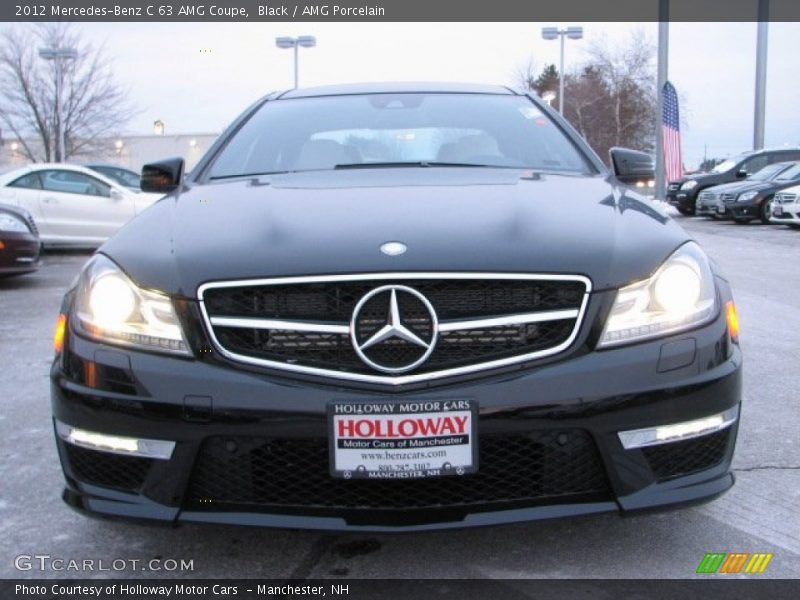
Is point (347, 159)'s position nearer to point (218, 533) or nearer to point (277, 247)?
point (277, 247)

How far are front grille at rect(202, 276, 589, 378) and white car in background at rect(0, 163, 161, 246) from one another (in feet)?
36.5

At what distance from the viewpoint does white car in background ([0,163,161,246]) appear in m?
12.8

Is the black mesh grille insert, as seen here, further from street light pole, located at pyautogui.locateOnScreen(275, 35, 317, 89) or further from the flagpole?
street light pole, located at pyautogui.locateOnScreen(275, 35, 317, 89)

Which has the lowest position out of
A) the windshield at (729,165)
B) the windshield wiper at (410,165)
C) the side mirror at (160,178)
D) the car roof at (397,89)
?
the windshield at (729,165)

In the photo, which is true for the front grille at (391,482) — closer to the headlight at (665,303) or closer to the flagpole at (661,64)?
the headlight at (665,303)

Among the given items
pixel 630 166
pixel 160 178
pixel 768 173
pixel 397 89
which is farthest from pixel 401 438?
pixel 768 173

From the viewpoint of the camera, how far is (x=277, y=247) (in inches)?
94.9

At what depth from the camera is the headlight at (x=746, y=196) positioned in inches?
719

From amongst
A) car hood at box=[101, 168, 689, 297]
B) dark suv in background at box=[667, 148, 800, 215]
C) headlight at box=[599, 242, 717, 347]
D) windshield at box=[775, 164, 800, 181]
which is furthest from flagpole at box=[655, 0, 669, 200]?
headlight at box=[599, 242, 717, 347]

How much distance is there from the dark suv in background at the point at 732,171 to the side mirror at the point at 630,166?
759 inches

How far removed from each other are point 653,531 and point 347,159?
179 centimetres

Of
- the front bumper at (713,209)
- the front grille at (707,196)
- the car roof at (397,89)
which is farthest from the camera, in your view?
the front grille at (707,196)

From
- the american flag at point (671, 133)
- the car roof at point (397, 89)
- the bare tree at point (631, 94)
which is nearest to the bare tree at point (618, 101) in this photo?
the bare tree at point (631, 94)

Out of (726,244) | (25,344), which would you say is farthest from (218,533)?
(726,244)
